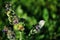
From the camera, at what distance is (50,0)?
2510mm

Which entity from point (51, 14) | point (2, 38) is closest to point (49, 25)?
point (51, 14)

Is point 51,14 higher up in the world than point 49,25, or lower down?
higher up

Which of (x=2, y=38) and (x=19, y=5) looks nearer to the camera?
(x=2, y=38)

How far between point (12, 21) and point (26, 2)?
1015mm

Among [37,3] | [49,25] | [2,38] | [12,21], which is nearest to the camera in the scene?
[12,21]

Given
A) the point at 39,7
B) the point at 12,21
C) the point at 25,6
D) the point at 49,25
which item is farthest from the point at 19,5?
the point at 12,21

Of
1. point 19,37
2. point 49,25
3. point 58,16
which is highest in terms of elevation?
point 58,16

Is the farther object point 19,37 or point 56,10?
point 56,10

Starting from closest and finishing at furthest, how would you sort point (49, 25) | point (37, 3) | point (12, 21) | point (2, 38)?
point (12, 21), point (2, 38), point (49, 25), point (37, 3)

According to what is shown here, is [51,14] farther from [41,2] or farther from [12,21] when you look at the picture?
[12,21]

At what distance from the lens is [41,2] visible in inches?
97.3

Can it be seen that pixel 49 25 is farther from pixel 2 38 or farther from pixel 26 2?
pixel 2 38

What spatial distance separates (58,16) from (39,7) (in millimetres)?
259

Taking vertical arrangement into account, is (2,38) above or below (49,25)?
below
